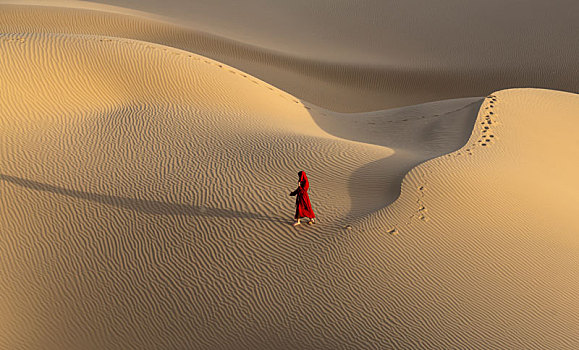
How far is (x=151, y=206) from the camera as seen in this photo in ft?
24.1

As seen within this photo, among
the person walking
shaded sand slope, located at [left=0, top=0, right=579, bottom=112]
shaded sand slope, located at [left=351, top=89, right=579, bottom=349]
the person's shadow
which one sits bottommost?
shaded sand slope, located at [left=351, top=89, right=579, bottom=349]

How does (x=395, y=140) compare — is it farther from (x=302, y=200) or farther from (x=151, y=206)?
(x=151, y=206)

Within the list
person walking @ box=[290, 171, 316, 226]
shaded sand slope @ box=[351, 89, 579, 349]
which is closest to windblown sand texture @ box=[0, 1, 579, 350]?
shaded sand slope @ box=[351, 89, 579, 349]

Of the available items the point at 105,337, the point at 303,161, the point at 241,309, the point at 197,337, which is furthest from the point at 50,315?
the point at 303,161

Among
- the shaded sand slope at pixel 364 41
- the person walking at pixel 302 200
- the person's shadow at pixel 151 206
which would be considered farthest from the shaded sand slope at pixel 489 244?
the shaded sand slope at pixel 364 41

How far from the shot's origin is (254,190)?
7645 mm

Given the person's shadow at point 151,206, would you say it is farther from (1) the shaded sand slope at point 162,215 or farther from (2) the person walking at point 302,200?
(2) the person walking at point 302,200

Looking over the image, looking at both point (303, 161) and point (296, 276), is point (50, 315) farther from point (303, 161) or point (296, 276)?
point (303, 161)

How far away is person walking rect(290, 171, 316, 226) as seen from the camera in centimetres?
666

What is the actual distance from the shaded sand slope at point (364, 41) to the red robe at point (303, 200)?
10170 millimetres

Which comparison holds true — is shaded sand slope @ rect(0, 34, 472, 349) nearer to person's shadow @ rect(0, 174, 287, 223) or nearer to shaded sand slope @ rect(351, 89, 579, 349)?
person's shadow @ rect(0, 174, 287, 223)

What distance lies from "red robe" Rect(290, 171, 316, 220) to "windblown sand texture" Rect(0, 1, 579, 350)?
259 millimetres

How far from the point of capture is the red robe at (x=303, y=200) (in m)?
6.66

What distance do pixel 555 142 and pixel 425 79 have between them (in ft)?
28.8
